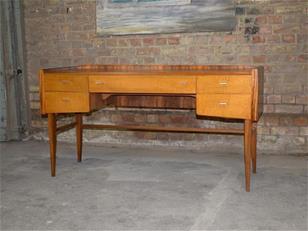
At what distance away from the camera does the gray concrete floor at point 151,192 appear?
243 centimetres

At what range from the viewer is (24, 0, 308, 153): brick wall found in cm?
377

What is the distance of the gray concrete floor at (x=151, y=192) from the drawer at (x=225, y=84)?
760mm

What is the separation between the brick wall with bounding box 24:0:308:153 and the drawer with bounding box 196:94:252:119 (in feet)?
3.82

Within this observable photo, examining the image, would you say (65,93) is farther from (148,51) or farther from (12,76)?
(12,76)

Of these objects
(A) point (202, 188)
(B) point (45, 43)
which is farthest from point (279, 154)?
(B) point (45, 43)

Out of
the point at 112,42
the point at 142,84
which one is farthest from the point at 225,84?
the point at 112,42

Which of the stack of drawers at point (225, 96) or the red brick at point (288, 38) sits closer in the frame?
the stack of drawers at point (225, 96)

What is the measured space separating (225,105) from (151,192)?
2.81 ft

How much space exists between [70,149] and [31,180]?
1.06 metres

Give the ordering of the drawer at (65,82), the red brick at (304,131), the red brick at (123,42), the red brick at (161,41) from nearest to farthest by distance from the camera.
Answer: the drawer at (65,82) < the red brick at (304,131) < the red brick at (161,41) < the red brick at (123,42)

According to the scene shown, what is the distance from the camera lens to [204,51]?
13.1ft

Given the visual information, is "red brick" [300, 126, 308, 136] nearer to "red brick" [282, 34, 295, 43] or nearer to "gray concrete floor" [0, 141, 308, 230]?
"gray concrete floor" [0, 141, 308, 230]

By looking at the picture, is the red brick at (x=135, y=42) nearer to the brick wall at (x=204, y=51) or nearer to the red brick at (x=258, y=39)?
the brick wall at (x=204, y=51)

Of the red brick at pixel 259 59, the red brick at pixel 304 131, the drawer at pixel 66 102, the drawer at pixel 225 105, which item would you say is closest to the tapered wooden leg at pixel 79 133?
the drawer at pixel 66 102
